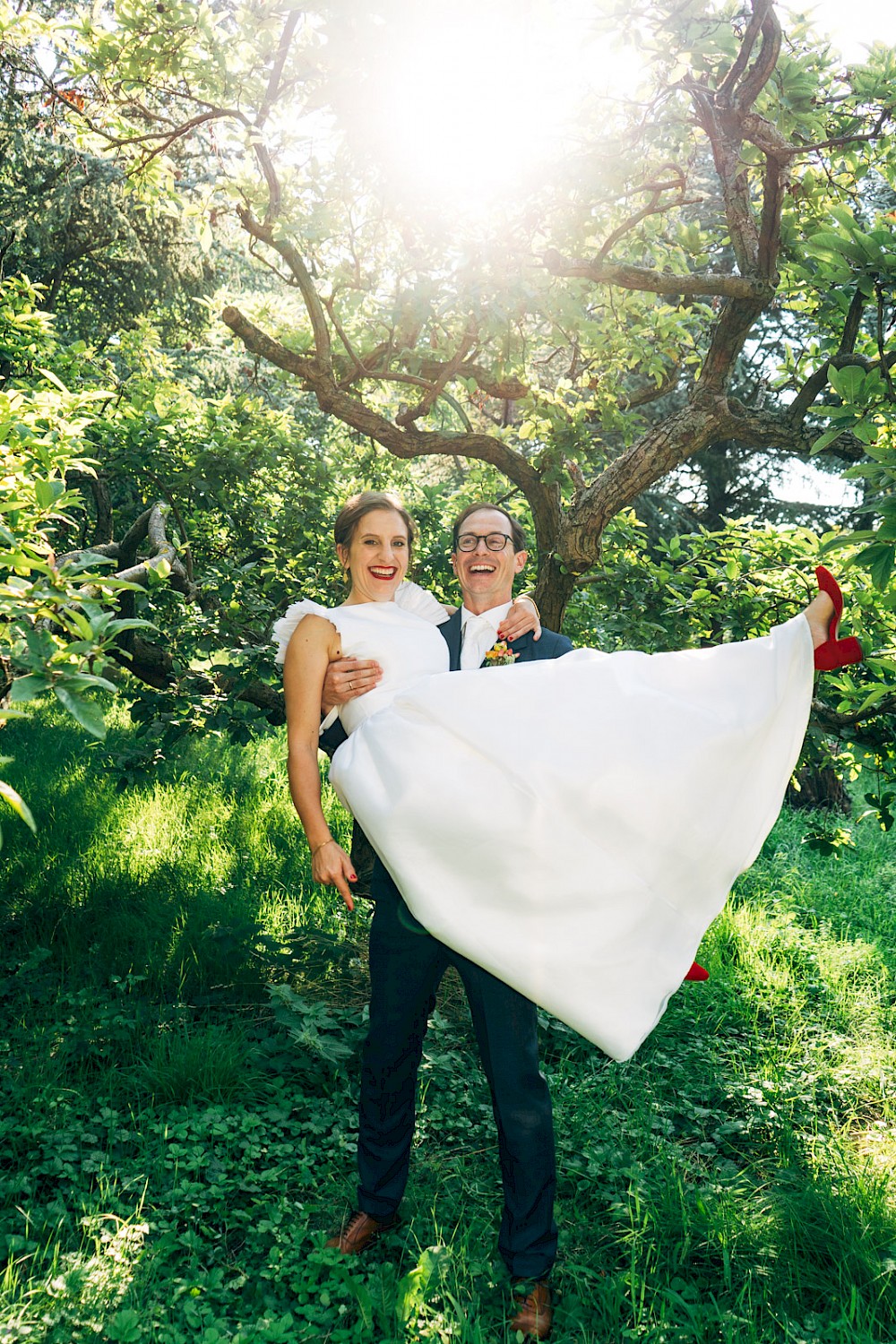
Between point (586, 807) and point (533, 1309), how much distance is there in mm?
1249

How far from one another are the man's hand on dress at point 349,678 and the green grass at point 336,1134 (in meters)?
1.46

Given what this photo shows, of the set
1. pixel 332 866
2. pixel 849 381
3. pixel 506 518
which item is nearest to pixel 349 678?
pixel 332 866

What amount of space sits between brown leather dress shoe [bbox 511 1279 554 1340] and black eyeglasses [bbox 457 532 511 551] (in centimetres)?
195

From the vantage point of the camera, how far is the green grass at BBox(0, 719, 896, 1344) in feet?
7.59

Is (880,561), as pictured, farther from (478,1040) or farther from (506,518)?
(478,1040)

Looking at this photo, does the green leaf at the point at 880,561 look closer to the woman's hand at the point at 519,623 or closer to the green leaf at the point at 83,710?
the woman's hand at the point at 519,623

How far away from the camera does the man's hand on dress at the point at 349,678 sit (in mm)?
2553

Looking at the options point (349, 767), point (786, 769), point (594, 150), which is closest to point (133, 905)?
point (349, 767)

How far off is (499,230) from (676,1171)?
10.1ft

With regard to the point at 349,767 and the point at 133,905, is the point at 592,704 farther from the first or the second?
the point at 133,905

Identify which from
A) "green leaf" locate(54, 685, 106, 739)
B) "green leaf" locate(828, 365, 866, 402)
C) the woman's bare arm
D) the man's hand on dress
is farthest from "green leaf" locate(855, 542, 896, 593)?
"green leaf" locate(54, 685, 106, 739)

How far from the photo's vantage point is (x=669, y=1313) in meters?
2.30

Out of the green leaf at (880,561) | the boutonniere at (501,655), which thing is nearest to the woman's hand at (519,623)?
the boutonniere at (501,655)

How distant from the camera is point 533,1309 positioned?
227 centimetres
